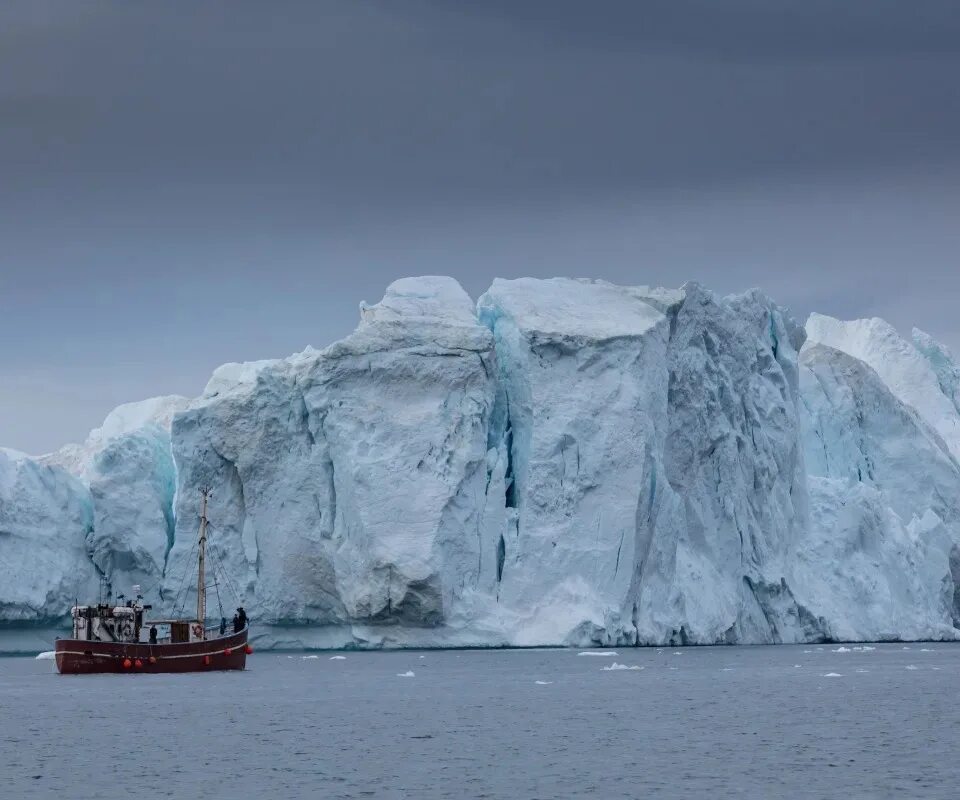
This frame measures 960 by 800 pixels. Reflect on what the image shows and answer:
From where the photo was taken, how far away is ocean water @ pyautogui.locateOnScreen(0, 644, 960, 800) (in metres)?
17.2

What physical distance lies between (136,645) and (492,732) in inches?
571

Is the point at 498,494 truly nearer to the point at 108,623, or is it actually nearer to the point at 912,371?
the point at 108,623

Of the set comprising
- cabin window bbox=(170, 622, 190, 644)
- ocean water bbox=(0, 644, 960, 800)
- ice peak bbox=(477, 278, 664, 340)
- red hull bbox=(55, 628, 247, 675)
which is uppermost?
ice peak bbox=(477, 278, 664, 340)

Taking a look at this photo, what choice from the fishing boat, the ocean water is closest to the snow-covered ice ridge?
the ocean water

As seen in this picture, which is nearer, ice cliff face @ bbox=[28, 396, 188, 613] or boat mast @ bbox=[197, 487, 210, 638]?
boat mast @ bbox=[197, 487, 210, 638]

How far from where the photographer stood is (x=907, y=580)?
45.0 metres

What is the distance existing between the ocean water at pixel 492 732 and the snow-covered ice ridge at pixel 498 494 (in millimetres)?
3350

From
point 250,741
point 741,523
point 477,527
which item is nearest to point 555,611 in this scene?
point 477,527

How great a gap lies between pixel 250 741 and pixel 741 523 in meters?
23.2

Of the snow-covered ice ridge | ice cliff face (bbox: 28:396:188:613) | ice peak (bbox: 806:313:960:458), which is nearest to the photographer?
the snow-covered ice ridge

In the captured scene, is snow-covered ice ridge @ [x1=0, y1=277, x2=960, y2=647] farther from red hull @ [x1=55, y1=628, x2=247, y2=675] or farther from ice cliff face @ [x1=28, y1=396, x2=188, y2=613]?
red hull @ [x1=55, y1=628, x2=247, y2=675]

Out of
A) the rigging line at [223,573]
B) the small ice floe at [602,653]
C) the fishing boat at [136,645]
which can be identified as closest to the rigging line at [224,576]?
the rigging line at [223,573]

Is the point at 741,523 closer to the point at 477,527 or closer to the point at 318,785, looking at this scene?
the point at 477,527

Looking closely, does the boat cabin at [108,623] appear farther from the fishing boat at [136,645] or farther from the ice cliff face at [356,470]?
the ice cliff face at [356,470]
